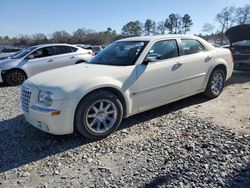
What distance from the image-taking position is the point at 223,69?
6234 mm

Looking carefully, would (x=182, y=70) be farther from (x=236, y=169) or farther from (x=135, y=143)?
(x=236, y=169)

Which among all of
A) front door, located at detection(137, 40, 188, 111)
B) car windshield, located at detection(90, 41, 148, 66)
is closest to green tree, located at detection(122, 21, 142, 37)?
car windshield, located at detection(90, 41, 148, 66)

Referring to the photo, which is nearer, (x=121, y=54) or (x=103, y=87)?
(x=103, y=87)

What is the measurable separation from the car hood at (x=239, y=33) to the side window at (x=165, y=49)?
15.2 ft

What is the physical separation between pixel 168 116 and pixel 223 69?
2.14 metres

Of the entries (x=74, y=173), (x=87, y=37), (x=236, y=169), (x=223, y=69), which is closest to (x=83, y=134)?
(x=74, y=173)

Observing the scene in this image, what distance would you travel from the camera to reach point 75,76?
4133 mm

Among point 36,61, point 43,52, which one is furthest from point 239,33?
point 36,61

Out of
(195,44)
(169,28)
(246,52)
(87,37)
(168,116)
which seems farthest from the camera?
(169,28)

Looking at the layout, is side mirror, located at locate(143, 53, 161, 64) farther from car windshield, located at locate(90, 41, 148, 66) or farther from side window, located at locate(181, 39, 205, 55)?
side window, located at locate(181, 39, 205, 55)

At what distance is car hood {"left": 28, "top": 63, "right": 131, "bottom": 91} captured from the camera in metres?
3.90

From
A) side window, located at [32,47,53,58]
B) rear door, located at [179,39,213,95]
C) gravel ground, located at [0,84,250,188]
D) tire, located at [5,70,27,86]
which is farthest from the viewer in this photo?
side window, located at [32,47,53,58]

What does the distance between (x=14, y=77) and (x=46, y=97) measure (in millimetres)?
6314

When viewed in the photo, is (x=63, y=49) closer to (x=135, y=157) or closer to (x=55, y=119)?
(x=55, y=119)
